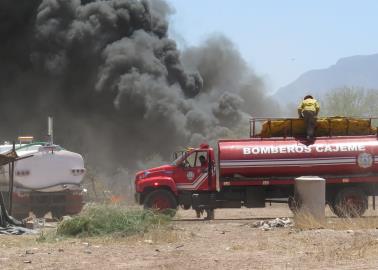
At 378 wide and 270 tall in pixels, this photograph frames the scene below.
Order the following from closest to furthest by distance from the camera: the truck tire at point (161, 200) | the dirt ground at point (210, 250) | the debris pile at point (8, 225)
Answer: the dirt ground at point (210, 250) → the debris pile at point (8, 225) → the truck tire at point (161, 200)

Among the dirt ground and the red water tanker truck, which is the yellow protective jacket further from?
the dirt ground

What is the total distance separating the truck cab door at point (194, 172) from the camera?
19.2 metres

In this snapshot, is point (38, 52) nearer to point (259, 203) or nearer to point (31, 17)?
point (31, 17)

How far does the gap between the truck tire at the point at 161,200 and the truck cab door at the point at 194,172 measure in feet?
1.35

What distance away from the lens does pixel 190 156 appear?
19.5m

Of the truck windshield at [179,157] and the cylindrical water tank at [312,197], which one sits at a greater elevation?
the truck windshield at [179,157]

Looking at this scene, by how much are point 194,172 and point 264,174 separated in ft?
6.50

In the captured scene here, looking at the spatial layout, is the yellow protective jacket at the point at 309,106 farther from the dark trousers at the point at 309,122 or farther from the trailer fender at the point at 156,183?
the trailer fender at the point at 156,183

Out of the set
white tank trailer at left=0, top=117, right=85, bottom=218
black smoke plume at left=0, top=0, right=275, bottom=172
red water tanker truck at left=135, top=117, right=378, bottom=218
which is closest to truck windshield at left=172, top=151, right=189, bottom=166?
red water tanker truck at left=135, top=117, right=378, bottom=218

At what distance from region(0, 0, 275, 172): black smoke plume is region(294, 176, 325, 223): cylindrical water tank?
22.0 meters

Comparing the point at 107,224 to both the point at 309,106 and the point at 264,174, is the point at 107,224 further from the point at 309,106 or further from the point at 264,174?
the point at 309,106

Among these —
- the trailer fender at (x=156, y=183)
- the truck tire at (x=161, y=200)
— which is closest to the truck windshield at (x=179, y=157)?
the trailer fender at (x=156, y=183)

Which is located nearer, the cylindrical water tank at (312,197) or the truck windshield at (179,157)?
the cylindrical water tank at (312,197)

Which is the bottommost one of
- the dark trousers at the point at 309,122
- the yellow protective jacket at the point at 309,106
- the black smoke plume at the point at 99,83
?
the dark trousers at the point at 309,122
